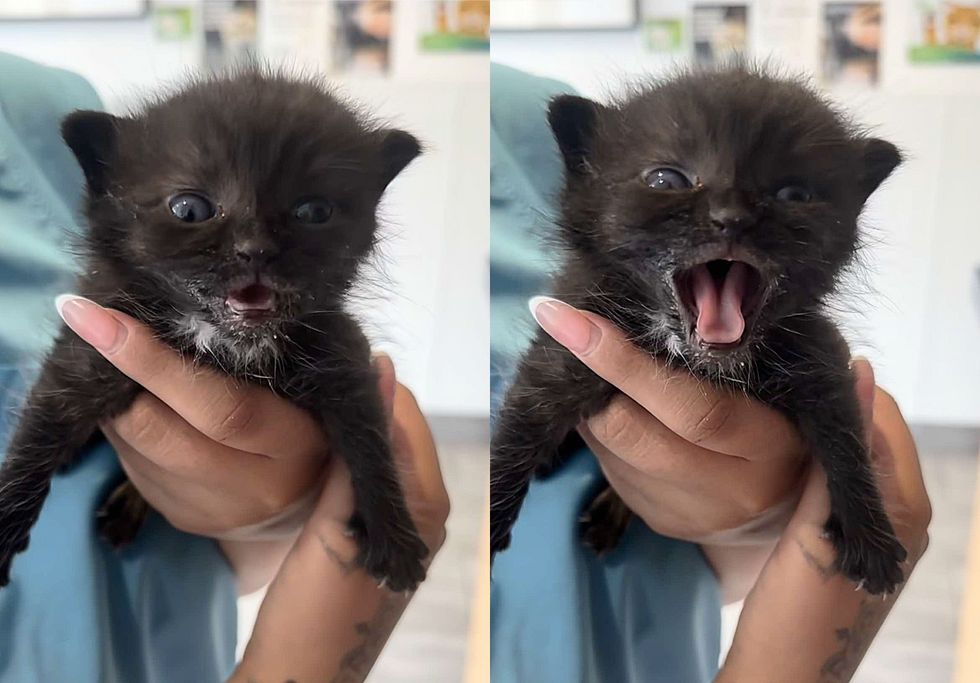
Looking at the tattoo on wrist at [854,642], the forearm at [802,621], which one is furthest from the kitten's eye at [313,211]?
the tattoo on wrist at [854,642]

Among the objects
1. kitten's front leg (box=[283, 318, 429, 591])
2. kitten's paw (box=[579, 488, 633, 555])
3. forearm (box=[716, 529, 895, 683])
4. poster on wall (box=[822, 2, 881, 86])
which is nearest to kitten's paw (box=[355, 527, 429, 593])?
kitten's front leg (box=[283, 318, 429, 591])

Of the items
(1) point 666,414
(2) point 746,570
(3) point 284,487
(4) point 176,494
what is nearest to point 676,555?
(2) point 746,570

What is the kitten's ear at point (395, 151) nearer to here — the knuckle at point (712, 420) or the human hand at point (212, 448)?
the human hand at point (212, 448)

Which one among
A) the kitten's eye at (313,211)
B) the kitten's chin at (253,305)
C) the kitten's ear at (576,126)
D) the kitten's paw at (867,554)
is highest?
the kitten's ear at (576,126)

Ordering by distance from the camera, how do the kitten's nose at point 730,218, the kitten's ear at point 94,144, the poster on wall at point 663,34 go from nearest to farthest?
the kitten's nose at point 730,218, the kitten's ear at point 94,144, the poster on wall at point 663,34

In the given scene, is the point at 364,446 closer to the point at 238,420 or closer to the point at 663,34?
the point at 238,420

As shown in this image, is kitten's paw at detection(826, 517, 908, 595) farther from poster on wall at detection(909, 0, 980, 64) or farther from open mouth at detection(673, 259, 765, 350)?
poster on wall at detection(909, 0, 980, 64)

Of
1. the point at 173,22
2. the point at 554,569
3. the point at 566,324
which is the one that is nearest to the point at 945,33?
the point at 566,324
